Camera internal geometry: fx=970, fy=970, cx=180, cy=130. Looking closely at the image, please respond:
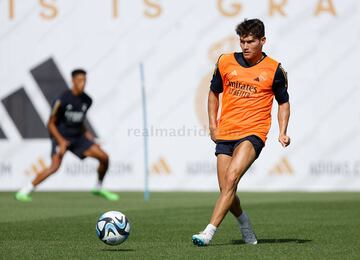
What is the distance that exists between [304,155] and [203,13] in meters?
4.16

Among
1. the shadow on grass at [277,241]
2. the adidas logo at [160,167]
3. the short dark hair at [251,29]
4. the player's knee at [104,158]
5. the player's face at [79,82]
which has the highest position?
the short dark hair at [251,29]

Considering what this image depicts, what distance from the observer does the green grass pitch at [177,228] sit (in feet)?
29.4

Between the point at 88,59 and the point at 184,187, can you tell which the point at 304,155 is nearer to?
the point at 184,187

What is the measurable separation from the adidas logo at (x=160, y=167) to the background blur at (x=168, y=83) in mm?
24

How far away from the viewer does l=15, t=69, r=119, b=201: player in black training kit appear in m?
19.3

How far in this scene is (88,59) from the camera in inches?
941

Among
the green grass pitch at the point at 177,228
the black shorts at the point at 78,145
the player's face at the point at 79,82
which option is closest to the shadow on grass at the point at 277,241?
the green grass pitch at the point at 177,228

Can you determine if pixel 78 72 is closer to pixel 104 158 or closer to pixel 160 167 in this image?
pixel 104 158

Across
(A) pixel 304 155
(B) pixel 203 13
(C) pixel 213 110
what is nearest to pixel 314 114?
(A) pixel 304 155

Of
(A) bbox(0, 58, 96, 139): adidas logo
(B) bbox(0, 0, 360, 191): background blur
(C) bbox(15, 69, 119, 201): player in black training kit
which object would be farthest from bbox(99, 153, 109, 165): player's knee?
(A) bbox(0, 58, 96, 139): adidas logo

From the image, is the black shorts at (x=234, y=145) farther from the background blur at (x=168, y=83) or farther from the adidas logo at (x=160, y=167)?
the adidas logo at (x=160, y=167)

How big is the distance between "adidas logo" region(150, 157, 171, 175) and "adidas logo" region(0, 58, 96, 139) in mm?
2877

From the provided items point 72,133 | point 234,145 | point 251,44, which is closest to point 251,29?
point 251,44

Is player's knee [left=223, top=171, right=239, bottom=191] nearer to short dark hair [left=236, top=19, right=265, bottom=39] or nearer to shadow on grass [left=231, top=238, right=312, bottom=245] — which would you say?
shadow on grass [left=231, top=238, right=312, bottom=245]
